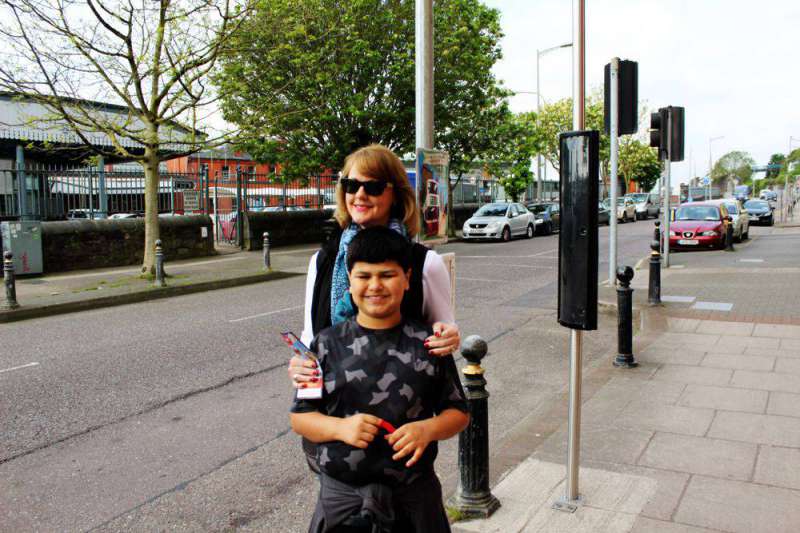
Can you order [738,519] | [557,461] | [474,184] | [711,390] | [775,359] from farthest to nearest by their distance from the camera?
[474,184]
[775,359]
[711,390]
[557,461]
[738,519]

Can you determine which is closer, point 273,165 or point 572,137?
point 572,137

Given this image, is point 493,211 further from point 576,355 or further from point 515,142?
point 576,355

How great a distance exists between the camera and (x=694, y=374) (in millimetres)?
6531

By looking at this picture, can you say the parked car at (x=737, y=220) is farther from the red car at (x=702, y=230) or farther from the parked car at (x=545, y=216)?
the parked car at (x=545, y=216)

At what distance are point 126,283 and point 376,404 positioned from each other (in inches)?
539

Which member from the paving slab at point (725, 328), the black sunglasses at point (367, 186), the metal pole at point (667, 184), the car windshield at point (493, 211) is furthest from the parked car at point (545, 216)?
the black sunglasses at point (367, 186)

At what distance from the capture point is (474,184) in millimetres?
39781

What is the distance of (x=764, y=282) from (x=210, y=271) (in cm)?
1205

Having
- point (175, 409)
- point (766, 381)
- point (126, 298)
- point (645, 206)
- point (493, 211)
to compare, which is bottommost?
point (175, 409)

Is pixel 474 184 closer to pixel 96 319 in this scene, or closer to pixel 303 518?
pixel 96 319

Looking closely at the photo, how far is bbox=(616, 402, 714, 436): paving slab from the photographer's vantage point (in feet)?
16.2

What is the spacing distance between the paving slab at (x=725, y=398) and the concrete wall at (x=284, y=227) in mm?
16992

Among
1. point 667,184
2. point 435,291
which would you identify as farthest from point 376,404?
point 667,184

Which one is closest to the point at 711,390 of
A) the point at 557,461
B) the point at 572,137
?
the point at 557,461
